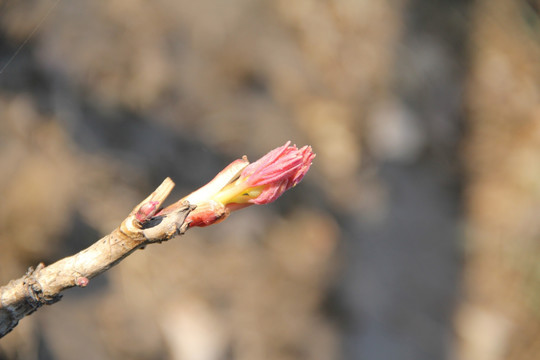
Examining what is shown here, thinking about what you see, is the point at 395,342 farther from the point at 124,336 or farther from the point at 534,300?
the point at 124,336

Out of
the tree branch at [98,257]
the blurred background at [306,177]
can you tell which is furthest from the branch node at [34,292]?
the blurred background at [306,177]

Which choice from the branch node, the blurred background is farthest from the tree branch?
the blurred background

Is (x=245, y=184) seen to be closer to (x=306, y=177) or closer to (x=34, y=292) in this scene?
(x=34, y=292)

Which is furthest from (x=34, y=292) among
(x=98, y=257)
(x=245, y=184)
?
(x=245, y=184)

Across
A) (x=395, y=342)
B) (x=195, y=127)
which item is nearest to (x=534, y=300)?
(x=395, y=342)

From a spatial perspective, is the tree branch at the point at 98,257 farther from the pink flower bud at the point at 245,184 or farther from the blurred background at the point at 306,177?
the blurred background at the point at 306,177

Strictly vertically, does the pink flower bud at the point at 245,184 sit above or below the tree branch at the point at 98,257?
above

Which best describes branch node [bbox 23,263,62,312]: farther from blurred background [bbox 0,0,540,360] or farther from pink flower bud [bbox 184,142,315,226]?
blurred background [bbox 0,0,540,360]
